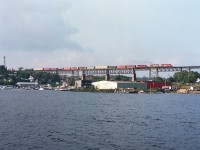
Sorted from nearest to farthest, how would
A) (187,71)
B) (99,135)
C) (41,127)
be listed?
(99,135) < (41,127) < (187,71)

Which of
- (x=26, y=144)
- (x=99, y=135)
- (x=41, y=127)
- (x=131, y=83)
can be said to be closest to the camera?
(x=26, y=144)

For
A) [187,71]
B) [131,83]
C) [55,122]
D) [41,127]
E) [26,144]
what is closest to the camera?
[26,144]

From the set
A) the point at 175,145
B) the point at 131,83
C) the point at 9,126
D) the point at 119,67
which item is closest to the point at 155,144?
the point at 175,145

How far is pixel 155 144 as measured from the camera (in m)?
27.1

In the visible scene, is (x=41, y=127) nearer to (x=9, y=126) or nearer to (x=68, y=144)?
(x=9, y=126)

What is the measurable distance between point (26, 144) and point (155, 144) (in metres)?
9.87

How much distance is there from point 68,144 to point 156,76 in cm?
17405

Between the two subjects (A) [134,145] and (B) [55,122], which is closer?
(A) [134,145]

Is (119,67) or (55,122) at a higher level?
(119,67)

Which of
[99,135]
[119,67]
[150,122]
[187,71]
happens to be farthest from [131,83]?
[99,135]

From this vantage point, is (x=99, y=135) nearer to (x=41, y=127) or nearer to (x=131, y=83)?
(x=41, y=127)

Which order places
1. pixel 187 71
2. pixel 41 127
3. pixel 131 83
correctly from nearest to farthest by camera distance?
pixel 41 127 → pixel 131 83 → pixel 187 71

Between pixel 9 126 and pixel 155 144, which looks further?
pixel 9 126

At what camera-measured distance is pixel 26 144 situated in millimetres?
25969
